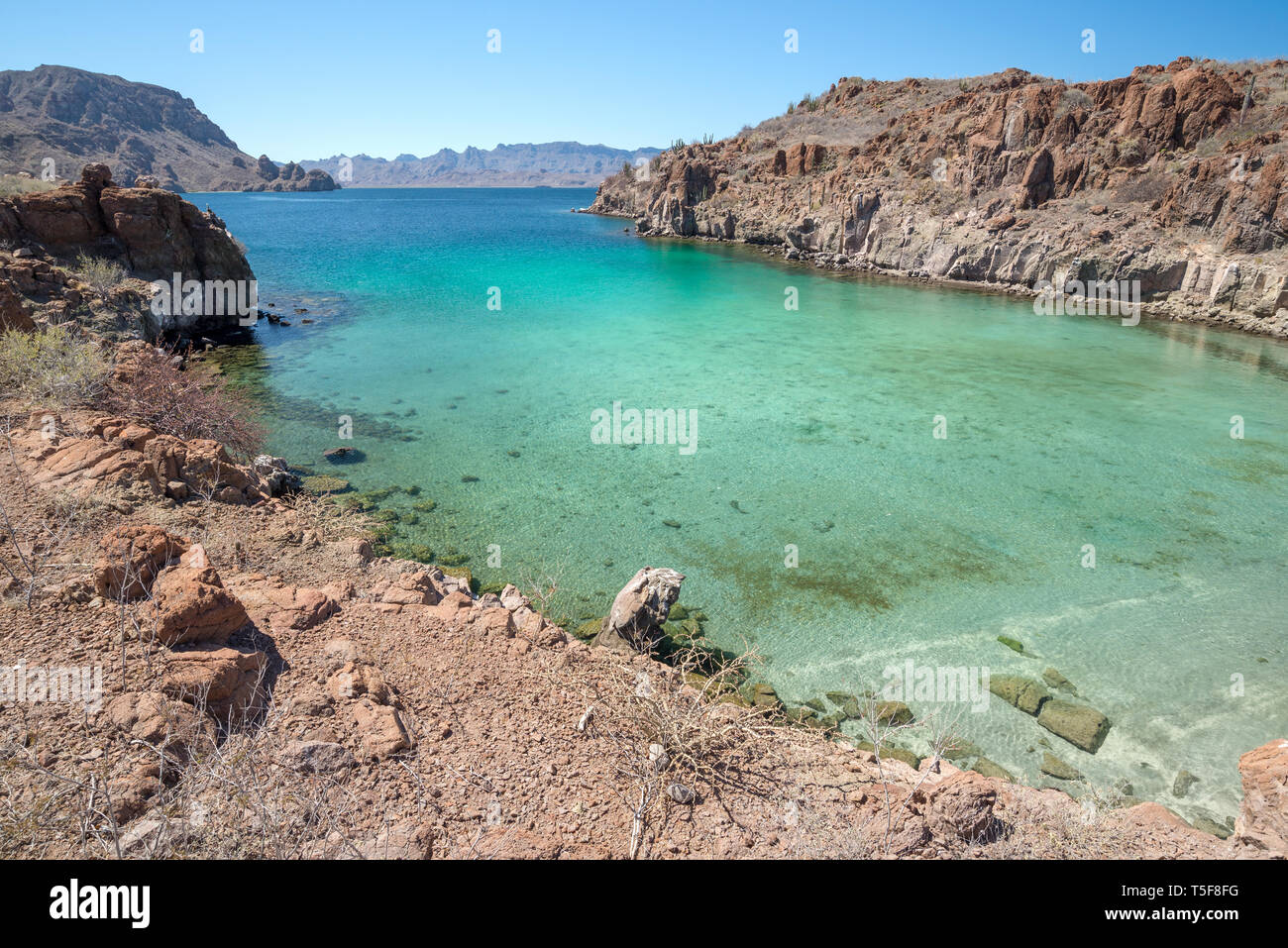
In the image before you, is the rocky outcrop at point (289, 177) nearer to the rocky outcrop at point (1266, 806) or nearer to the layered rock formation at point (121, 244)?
the layered rock formation at point (121, 244)

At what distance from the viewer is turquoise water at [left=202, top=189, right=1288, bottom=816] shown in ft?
24.7

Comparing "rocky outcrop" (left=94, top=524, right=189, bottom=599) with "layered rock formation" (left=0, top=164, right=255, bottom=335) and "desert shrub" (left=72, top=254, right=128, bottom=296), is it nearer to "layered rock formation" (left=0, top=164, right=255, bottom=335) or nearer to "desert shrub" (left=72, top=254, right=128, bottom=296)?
"layered rock formation" (left=0, top=164, right=255, bottom=335)

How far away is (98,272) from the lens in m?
16.7

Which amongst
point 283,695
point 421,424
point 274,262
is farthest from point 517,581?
point 274,262

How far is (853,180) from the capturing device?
1592 inches

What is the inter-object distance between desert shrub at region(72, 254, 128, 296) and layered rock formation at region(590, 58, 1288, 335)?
34.5m

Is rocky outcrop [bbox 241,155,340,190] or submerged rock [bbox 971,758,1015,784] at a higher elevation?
rocky outcrop [bbox 241,155,340,190]

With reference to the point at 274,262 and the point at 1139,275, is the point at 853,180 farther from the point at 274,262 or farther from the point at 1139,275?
the point at 274,262

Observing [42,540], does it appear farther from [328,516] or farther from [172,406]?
[172,406]

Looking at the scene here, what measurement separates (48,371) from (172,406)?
1568 millimetres

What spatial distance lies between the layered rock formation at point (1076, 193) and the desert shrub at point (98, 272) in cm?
3450

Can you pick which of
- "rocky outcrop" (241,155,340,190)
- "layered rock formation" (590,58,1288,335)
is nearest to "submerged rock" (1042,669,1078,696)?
"layered rock formation" (590,58,1288,335)

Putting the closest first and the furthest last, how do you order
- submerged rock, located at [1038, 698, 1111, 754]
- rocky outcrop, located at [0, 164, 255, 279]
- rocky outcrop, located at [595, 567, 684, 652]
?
1. submerged rock, located at [1038, 698, 1111, 754]
2. rocky outcrop, located at [595, 567, 684, 652]
3. rocky outcrop, located at [0, 164, 255, 279]

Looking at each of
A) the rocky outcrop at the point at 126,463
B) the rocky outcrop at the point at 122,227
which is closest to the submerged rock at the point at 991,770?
the rocky outcrop at the point at 126,463
